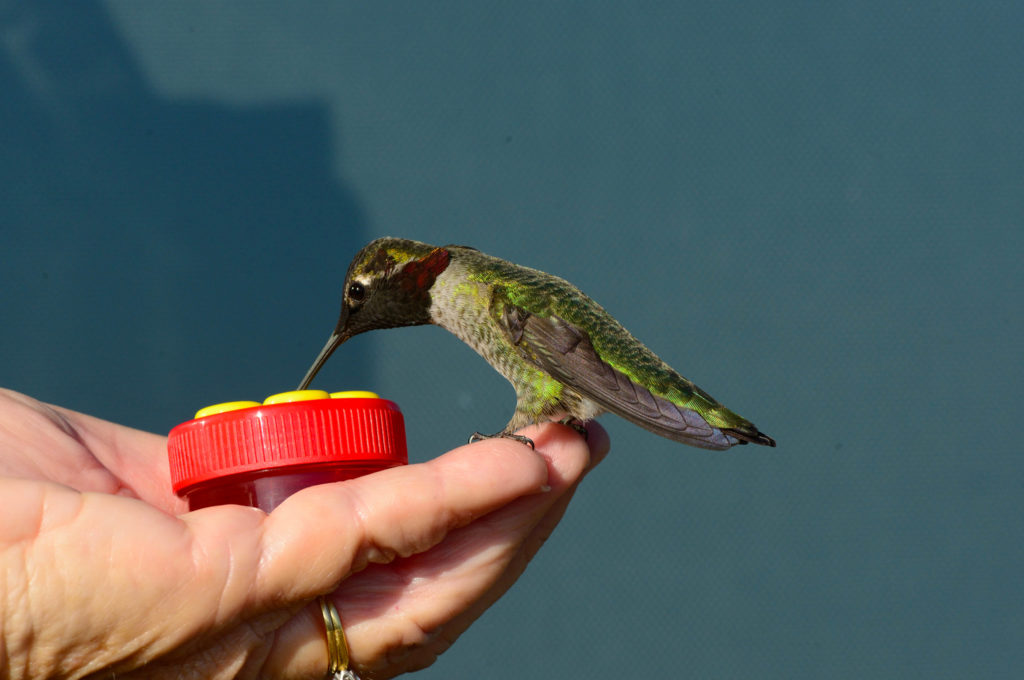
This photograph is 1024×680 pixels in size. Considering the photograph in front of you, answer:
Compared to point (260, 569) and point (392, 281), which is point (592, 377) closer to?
point (392, 281)

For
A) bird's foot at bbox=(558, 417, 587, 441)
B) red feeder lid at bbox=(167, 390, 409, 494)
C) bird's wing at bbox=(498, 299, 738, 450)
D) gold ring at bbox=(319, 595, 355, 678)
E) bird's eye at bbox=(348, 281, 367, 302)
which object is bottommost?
gold ring at bbox=(319, 595, 355, 678)

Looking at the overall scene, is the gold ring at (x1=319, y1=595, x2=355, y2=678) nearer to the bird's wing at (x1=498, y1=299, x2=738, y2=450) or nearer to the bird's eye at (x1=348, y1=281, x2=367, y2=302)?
the bird's wing at (x1=498, y1=299, x2=738, y2=450)

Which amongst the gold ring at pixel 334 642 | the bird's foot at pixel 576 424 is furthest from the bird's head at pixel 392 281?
the gold ring at pixel 334 642

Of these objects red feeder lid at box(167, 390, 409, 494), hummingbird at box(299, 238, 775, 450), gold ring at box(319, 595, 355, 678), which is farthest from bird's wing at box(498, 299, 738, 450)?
gold ring at box(319, 595, 355, 678)

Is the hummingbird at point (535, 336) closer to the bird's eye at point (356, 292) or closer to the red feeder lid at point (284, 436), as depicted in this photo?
the bird's eye at point (356, 292)

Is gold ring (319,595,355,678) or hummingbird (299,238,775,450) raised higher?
hummingbird (299,238,775,450)

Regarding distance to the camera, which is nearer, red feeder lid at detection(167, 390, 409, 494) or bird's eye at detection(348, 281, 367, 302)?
red feeder lid at detection(167, 390, 409, 494)

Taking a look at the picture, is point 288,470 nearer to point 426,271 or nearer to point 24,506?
point 24,506

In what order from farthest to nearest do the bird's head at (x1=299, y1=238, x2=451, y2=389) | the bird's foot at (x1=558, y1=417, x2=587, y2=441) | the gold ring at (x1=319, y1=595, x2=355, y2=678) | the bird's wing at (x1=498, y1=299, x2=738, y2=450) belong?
1. the bird's head at (x1=299, y1=238, x2=451, y2=389)
2. the bird's foot at (x1=558, y1=417, x2=587, y2=441)
3. the bird's wing at (x1=498, y1=299, x2=738, y2=450)
4. the gold ring at (x1=319, y1=595, x2=355, y2=678)

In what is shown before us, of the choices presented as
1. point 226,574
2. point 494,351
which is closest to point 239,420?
point 226,574
